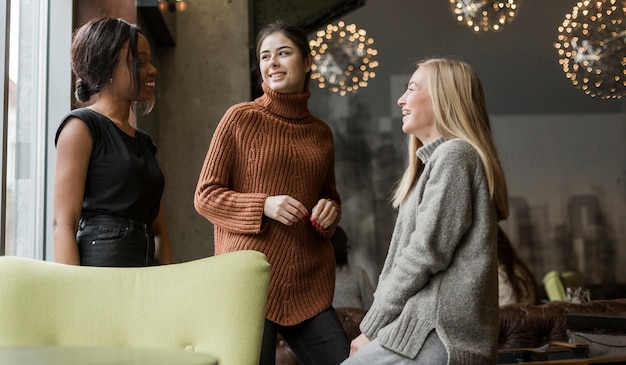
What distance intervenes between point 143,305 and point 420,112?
85 centimetres

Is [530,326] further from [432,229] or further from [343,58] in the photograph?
[343,58]

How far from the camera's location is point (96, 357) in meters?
1.08

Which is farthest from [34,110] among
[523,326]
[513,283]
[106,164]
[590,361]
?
[513,283]

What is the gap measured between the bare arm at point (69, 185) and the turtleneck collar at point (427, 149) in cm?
83

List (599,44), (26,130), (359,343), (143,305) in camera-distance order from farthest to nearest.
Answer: (599,44) → (26,130) → (359,343) → (143,305)

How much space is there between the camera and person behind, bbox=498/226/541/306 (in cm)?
483

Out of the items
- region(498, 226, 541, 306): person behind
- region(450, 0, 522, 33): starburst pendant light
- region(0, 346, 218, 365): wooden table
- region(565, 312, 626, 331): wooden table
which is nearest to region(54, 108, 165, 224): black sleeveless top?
region(0, 346, 218, 365): wooden table

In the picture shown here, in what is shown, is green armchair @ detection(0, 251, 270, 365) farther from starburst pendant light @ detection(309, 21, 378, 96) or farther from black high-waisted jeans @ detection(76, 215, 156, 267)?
starburst pendant light @ detection(309, 21, 378, 96)

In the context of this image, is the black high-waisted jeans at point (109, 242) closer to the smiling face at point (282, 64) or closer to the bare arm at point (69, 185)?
the bare arm at point (69, 185)

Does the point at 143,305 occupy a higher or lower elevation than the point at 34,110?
lower

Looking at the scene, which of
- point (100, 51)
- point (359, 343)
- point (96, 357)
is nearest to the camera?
point (96, 357)

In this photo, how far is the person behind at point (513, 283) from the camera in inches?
190

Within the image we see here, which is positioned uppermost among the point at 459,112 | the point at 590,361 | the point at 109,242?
the point at 459,112

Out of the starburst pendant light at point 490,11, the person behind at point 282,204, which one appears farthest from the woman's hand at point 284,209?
the starburst pendant light at point 490,11
